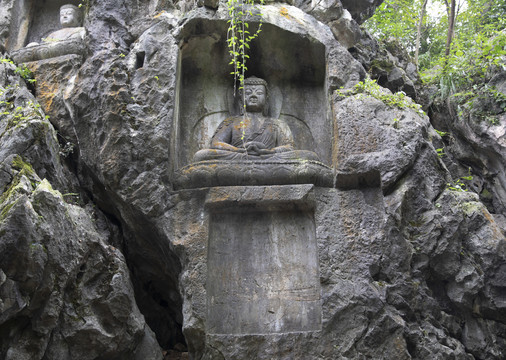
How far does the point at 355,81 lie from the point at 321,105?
89cm

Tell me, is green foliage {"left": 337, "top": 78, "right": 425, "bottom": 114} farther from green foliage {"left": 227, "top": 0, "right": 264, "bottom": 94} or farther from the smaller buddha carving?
the smaller buddha carving

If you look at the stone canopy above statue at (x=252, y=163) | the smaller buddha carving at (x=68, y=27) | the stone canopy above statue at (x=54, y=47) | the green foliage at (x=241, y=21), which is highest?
the smaller buddha carving at (x=68, y=27)

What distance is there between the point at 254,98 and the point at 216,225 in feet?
7.91

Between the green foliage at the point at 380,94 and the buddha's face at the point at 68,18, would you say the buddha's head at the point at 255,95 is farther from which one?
the buddha's face at the point at 68,18

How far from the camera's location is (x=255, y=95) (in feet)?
27.9

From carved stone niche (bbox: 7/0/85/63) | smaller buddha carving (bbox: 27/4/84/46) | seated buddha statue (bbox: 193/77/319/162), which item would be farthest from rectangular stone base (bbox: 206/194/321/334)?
smaller buddha carving (bbox: 27/4/84/46)

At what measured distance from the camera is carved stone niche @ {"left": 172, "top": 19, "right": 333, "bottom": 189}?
8.28m

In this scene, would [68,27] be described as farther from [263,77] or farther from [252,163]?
[252,163]

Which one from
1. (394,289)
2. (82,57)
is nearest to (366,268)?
(394,289)

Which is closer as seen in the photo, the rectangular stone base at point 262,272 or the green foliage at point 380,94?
the rectangular stone base at point 262,272

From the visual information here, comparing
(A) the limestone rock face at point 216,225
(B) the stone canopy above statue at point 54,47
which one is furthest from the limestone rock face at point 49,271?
(B) the stone canopy above statue at point 54,47

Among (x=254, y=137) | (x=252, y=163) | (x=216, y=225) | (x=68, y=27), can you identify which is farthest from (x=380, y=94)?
(x=68, y=27)

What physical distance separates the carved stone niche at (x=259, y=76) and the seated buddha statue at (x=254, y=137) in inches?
12.3

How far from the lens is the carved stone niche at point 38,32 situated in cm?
952
